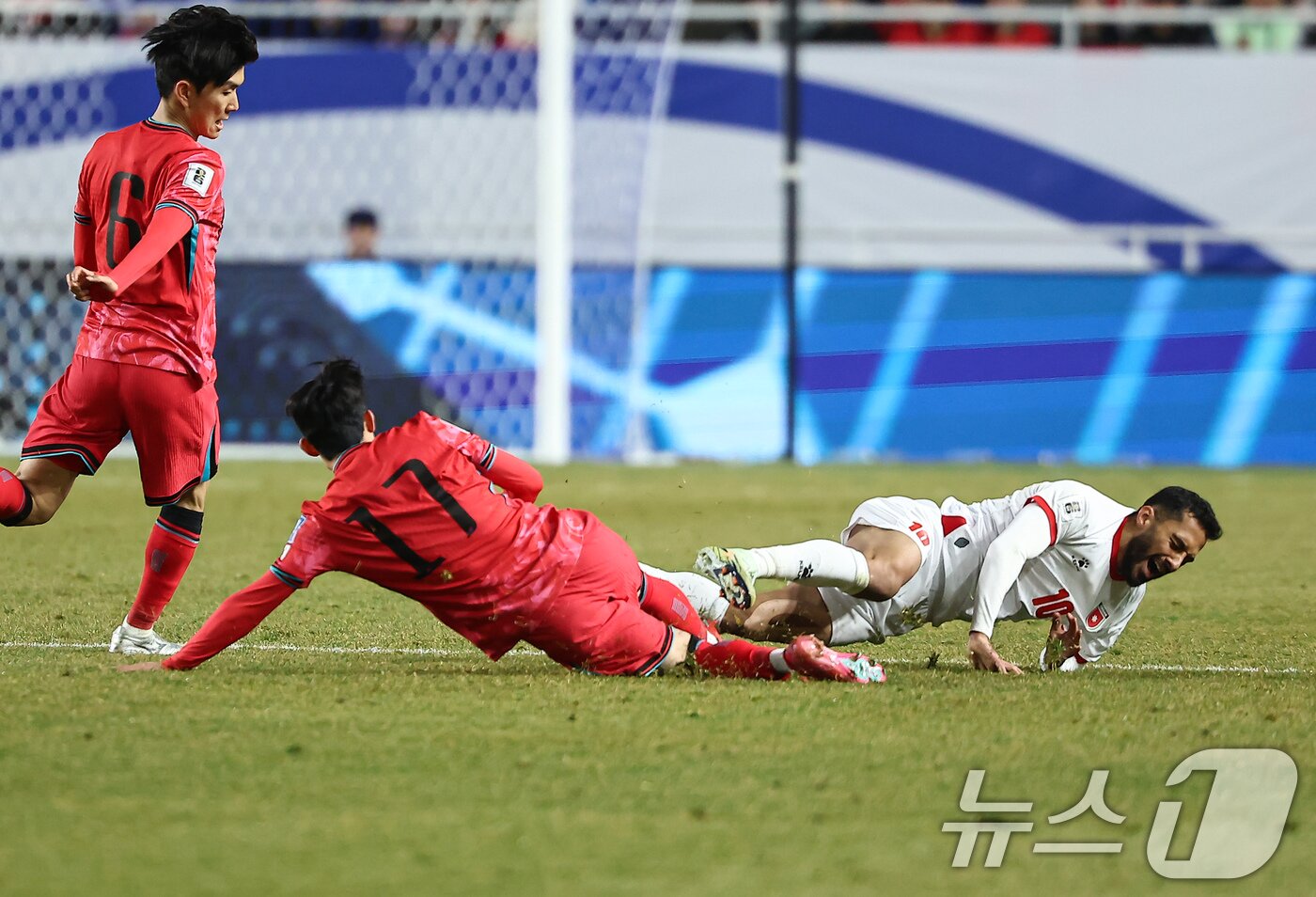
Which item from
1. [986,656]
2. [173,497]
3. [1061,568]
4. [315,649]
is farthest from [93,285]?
[1061,568]

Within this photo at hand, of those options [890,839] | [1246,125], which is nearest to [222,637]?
[890,839]

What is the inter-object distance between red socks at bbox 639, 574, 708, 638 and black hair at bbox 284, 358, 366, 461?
967 mm

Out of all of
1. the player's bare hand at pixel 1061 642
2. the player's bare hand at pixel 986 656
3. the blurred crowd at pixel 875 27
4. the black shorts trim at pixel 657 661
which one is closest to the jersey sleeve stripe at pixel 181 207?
the black shorts trim at pixel 657 661

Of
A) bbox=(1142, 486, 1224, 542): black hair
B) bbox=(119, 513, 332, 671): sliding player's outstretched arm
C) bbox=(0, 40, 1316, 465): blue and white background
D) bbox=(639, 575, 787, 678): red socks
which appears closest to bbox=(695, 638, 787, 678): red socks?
bbox=(639, 575, 787, 678): red socks

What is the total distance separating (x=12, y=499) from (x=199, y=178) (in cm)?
112

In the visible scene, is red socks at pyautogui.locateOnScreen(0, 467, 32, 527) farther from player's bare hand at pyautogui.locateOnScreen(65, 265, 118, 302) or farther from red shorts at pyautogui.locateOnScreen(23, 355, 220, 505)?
player's bare hand at pyautogui.locateOnScreen(65, 265, 118, 302)

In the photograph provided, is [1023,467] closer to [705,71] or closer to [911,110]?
[911,110]

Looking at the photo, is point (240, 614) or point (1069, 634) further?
point (1069, 634)

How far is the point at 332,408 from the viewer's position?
4.92 meters

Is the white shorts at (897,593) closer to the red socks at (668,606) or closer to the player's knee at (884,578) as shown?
the player's knee at (884,578)

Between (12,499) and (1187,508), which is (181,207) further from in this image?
(1187,508)

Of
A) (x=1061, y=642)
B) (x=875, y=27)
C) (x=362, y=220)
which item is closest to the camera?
(x=1061, y=642)

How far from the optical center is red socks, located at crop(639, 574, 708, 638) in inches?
211

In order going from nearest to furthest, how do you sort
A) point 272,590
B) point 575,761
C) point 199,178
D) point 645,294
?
point 575,761 → point 272,590 → point 199,178 → point 645,294
